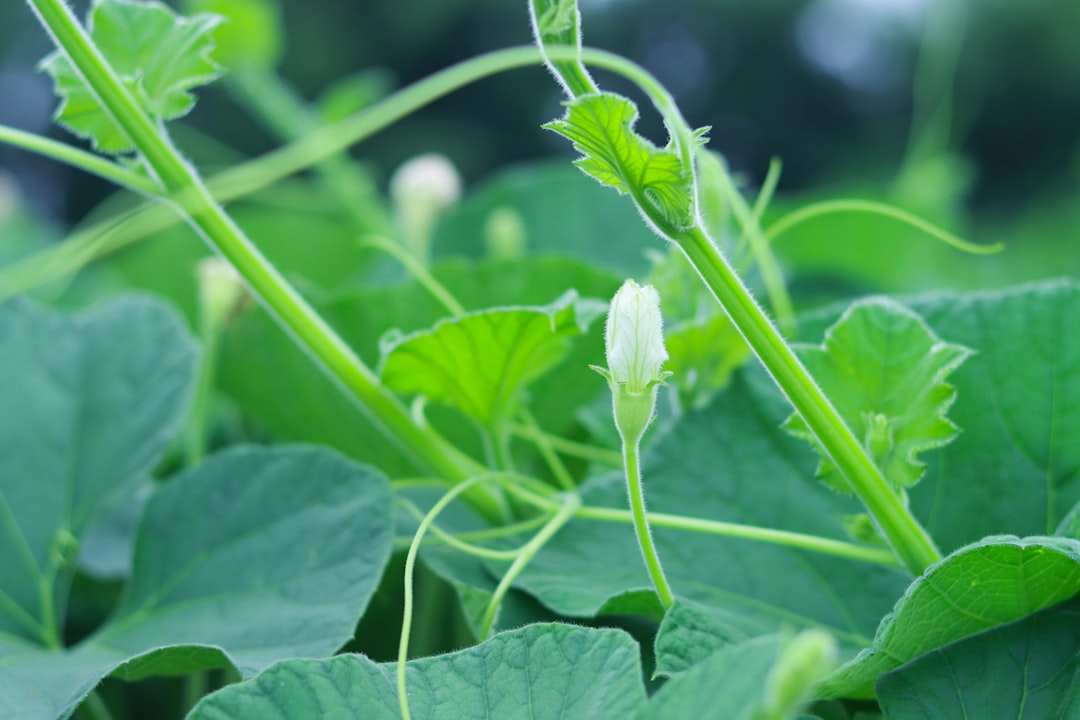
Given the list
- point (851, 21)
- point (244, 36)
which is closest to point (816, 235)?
point (244, 36)

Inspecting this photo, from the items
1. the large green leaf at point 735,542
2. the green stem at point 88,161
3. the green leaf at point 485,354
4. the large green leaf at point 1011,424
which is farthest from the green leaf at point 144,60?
the large green leaf at point 1011,424

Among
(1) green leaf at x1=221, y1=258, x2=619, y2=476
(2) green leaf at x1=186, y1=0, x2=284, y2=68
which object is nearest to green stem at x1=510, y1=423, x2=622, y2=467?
(1) green leaf at x1=221, y1=258, x2=619, y2=476

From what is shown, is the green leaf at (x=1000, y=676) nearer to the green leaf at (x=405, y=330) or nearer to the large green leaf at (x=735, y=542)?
the large green leaf at (x=735, y=542)

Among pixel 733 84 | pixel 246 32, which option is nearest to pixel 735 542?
pixel 246 32

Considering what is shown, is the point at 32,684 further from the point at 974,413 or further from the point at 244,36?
the point at 244,36

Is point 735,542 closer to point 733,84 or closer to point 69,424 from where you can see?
point 69,424
